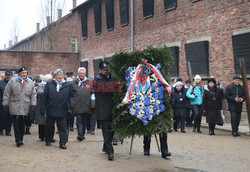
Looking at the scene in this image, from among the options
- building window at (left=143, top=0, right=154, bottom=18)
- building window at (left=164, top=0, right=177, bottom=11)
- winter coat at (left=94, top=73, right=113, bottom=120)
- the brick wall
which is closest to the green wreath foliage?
winter coat at (left=94, top=73, right=113, bottom=120)

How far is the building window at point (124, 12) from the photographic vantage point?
73.0ft

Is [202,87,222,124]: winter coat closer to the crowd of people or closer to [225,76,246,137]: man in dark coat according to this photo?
the crowd of people

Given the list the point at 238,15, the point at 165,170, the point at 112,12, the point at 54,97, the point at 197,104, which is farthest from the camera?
the point at 112,12

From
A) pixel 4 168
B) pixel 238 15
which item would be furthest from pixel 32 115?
pixel 238 15

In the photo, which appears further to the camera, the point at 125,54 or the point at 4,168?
the point at 125,54

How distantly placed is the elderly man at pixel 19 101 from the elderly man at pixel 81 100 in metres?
1.31

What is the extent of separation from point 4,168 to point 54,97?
2684 mm

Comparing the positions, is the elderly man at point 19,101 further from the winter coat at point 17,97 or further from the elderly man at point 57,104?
the elderly man at point 57,104

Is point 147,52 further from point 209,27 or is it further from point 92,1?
point 92,1

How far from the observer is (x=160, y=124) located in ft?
23.6

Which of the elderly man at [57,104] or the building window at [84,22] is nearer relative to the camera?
the elderly man at [57,104]

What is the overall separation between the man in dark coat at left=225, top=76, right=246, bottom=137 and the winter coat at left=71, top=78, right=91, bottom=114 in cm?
450

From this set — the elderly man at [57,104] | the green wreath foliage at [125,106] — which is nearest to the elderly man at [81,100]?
the elderly man at [57,104]

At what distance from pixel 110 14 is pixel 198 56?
980 centimetres
